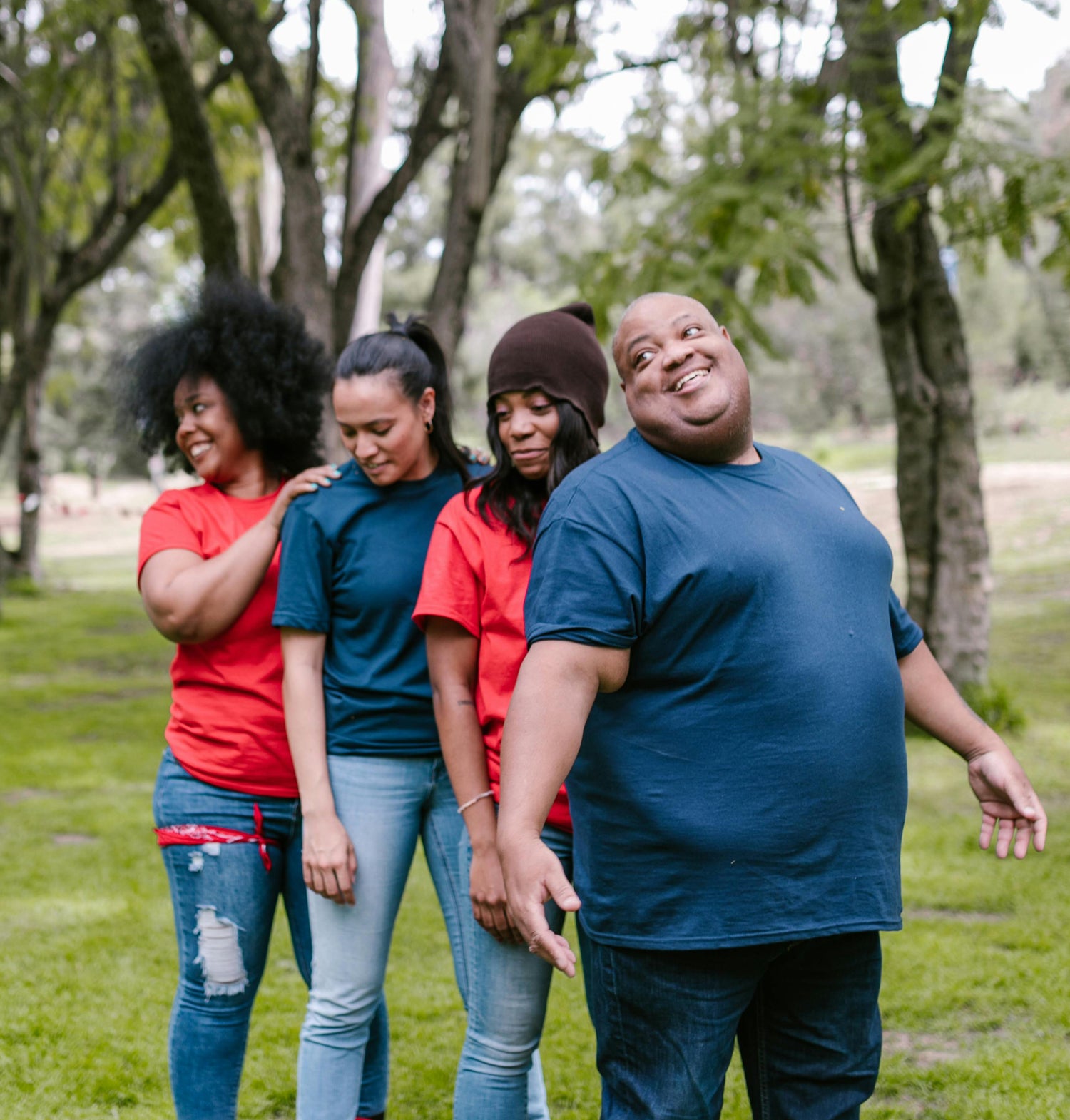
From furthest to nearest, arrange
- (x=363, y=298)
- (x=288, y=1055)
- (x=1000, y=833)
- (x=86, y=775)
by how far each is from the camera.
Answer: (x=363, y=298), (x=86, y=775), (x=288, y=1055), (x=1000, y=833)

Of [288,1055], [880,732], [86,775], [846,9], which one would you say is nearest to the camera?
[880,732]

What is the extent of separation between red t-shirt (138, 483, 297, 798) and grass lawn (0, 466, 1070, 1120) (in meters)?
1.30

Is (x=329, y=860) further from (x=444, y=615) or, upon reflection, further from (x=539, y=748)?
(x=539, y=748)

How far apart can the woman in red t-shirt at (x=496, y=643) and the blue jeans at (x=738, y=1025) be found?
0.84ft

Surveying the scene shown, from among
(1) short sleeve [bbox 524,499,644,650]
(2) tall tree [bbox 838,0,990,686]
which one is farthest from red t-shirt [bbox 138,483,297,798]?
(2) tall tree [bbox 838,0,990,686]

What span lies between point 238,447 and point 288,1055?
6.42ft

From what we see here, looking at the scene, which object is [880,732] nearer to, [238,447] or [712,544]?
[712,544]

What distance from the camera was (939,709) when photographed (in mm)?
2338

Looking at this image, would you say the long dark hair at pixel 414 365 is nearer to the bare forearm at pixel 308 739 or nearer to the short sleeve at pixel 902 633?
the bare forearm at pixel 308 739

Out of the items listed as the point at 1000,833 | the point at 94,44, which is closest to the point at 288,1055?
the point at 1000,833

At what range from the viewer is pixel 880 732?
204 centimetres

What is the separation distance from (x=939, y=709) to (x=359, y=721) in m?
1.16

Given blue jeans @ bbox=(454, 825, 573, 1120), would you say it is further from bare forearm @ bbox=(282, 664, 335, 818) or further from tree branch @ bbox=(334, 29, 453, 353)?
tree branch @ bbox=(334, 29, 453, 353)

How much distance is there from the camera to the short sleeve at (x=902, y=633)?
2.30 m
